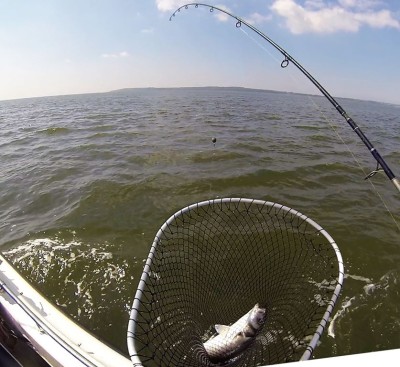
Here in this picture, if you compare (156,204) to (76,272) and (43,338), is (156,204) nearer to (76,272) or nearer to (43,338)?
(76,272)

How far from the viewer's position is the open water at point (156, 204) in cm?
509

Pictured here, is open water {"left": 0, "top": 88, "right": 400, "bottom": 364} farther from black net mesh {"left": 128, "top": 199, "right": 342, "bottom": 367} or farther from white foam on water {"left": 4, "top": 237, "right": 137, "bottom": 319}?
black net mesh {"left": 128, "top": 199, "right": 342, "bottom": 367}

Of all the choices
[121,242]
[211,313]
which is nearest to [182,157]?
[121,242]

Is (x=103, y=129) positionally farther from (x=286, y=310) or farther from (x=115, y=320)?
(x=286, y=310)

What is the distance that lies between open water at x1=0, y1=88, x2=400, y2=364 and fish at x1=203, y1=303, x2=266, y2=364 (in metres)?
1.84

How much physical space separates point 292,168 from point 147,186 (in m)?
5.34

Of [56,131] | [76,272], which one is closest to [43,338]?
[76,272]

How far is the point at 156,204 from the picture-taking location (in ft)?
26.8

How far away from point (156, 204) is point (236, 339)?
5387 millimetres

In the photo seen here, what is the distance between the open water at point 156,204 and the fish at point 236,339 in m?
1.84

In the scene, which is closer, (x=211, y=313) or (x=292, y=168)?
(x=211, y=313)

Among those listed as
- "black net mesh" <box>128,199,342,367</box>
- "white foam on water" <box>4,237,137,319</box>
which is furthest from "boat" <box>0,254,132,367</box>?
"white foam on water" <box>4,237,137,319</box>

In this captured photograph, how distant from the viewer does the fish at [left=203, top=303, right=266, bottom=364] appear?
10.4 feet

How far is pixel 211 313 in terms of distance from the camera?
13.2 feet
